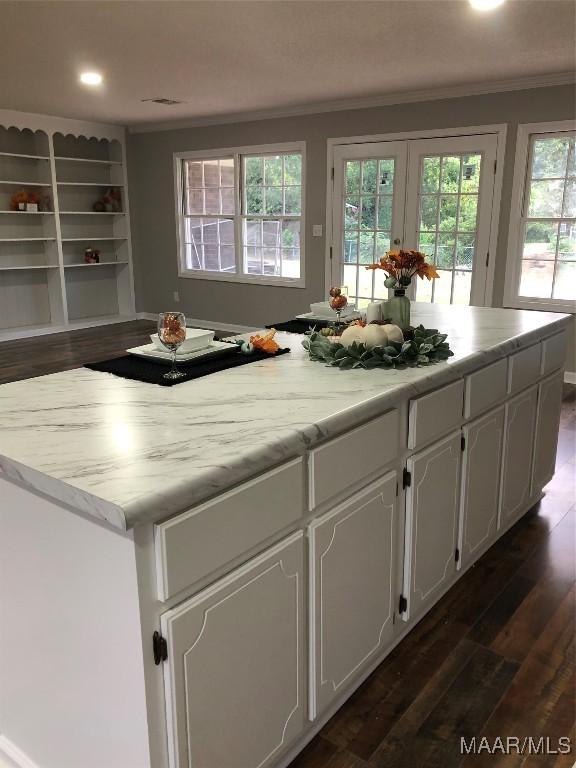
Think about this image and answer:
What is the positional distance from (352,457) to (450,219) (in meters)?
4.52

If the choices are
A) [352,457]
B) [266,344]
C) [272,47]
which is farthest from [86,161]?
[352,457]

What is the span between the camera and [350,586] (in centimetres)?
169

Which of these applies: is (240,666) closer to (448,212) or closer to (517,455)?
(517,455)

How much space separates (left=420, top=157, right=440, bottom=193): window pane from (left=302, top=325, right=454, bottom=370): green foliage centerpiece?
3942 mm

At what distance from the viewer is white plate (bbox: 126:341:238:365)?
202cm

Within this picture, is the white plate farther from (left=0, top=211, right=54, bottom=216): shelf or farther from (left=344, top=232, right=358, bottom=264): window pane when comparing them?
(left=0, top=211, right=54, bottom=216): shelf

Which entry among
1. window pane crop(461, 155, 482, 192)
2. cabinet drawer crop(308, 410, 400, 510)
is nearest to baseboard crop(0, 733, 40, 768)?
cabinet drawer crop(308, 410, 400, 510)

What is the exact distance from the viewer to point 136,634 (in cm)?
112

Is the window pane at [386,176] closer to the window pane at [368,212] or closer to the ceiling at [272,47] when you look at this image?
the window pane at [368,212]

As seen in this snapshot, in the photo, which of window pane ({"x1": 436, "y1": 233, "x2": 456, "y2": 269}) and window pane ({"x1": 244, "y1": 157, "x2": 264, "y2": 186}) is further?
window pane ({"x1": 244, "y1": 157, "x2": 264, "y2": 186})

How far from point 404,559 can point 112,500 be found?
3.91 feet

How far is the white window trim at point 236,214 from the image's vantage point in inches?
255

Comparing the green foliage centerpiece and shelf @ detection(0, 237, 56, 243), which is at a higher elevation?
shelf @ detection(0, 237, 56, 243)

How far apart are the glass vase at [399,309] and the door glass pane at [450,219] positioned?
3561 millimetres
